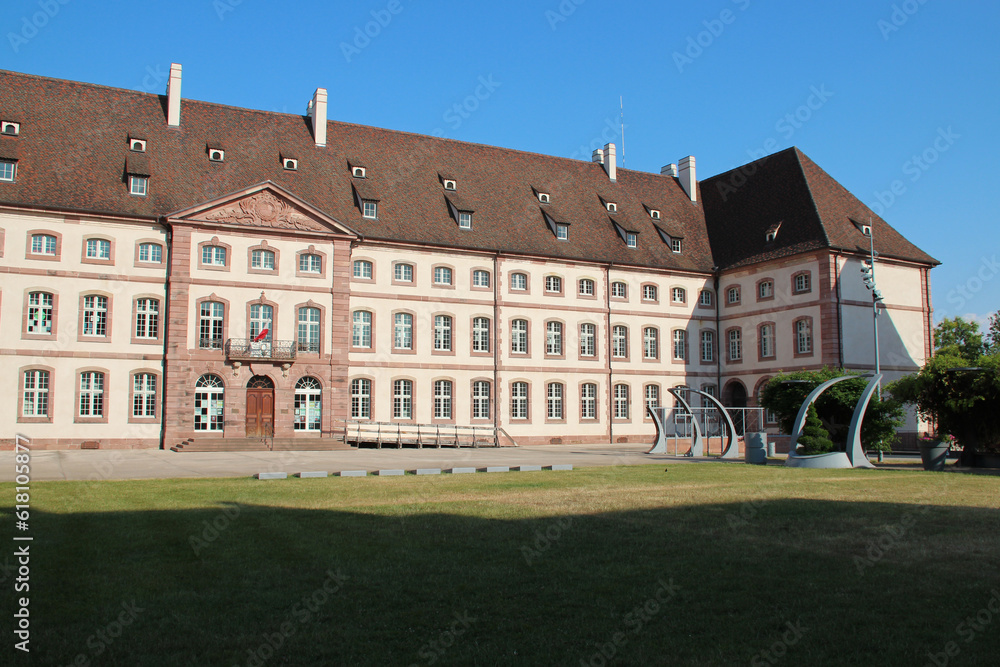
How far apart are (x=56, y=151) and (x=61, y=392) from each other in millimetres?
9657

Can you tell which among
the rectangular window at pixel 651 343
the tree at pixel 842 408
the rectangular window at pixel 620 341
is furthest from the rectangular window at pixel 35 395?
the rectangular window at pixel 651 343

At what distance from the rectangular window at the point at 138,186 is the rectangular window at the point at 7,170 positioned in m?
4.05

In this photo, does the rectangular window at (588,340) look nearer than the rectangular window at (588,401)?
No

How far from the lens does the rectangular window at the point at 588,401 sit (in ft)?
138

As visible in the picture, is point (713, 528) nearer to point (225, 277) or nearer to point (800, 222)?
point (225, 277)

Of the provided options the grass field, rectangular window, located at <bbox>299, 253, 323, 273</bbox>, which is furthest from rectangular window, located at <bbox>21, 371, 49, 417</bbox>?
the grass field

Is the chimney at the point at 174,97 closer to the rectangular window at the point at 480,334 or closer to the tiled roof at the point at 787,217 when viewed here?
the rectangular window at the point at 480,334

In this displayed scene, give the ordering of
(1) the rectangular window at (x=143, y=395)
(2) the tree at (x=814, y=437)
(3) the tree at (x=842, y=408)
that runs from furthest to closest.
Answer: (1) the rectangular window at (x=143, y=395), (3) the tree at (x=842, y=408), (2) the tree at (x=814, y=437)

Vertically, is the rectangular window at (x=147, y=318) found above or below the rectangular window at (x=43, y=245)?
below

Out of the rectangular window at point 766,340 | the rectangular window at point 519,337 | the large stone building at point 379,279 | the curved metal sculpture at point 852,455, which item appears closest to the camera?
the curved metal sculpture at point 852,455

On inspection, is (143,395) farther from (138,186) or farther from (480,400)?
(480,400)
